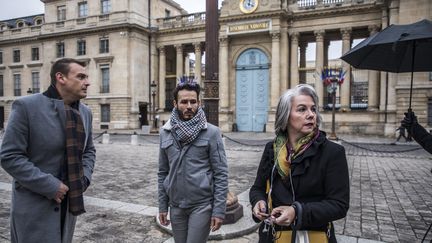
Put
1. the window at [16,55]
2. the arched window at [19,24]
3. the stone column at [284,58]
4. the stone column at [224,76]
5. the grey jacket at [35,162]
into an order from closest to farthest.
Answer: the grey jacket at [35,162]
the stone column at [284,58]
the stone column at [224,76]
the window at [16,55]
the arched window at [19,24]

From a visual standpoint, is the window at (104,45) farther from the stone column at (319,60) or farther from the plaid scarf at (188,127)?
the plaid scarf at (188,127)

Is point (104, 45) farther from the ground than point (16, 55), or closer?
farther from the ground

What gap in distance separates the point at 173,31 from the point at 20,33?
19691 millimetres

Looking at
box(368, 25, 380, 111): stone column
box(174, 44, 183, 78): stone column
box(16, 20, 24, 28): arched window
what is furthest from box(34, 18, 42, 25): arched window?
box(368, 25, 380, 111): stone column

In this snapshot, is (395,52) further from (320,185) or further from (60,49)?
(60,49)

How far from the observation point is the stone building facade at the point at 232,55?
25719 mm

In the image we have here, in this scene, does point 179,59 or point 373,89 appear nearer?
point 373,89

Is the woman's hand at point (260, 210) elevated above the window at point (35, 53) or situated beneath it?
situated beneath

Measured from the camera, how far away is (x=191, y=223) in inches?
113

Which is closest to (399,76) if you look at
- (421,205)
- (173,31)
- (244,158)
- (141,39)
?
(244,158)

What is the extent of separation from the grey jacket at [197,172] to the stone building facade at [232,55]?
76.9 ft

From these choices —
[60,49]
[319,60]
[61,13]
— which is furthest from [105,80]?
[319,60]

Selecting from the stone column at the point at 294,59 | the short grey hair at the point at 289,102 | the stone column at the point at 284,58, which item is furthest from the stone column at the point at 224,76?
the short grey hair at the point at 289,102

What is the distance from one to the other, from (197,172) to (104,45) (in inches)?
1337
